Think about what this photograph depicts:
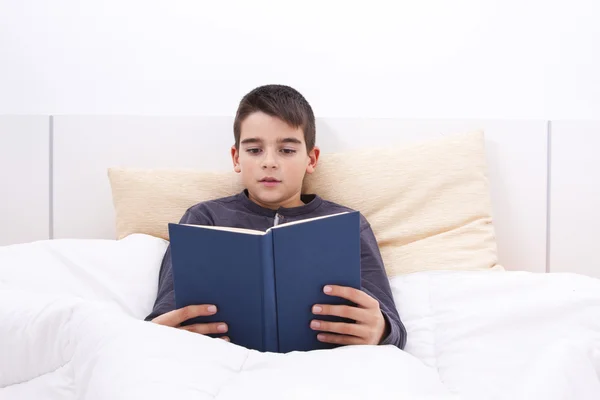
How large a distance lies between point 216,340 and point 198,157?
2.40 ft

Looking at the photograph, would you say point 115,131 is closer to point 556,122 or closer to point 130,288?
point 130,288

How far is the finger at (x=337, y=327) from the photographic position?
32.1 inches

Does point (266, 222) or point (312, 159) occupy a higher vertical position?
point (312, 159)

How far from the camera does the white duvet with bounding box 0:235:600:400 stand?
587mm

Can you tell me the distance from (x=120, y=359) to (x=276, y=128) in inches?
26.0

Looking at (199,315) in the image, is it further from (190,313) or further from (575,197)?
(575,197)

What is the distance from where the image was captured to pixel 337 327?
82 centimetres

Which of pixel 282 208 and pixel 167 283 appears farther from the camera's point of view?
pixel 282 208

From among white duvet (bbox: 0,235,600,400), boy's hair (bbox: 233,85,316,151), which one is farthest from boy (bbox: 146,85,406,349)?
white duvet (bbox: 0,235,600,400)

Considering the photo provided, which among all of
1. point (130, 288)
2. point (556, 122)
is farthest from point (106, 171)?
point (556, 122)

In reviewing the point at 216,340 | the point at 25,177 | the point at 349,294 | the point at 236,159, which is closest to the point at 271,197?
the point at 236,159

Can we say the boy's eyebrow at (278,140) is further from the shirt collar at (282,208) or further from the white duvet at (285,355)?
the white duvet at (285,355)

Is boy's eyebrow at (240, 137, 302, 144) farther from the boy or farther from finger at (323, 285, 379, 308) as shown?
finger at (323, 285, 379, 308)

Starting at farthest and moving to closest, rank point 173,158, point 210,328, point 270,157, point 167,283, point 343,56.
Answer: point 343,56
point 173,158
point 270,157
point 167,283
point 210,328
